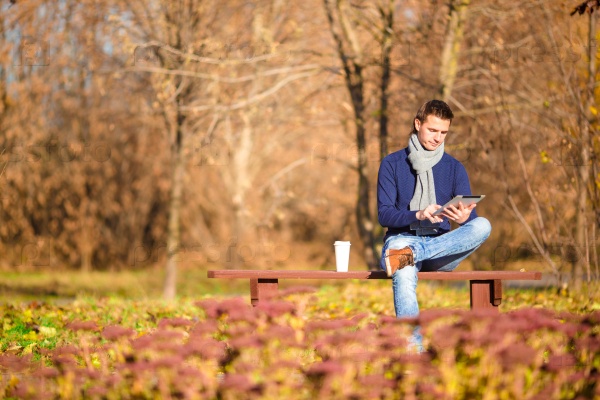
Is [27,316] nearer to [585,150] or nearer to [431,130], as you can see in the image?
[431,130]

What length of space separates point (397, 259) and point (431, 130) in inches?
32.6

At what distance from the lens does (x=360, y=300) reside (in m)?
8.03

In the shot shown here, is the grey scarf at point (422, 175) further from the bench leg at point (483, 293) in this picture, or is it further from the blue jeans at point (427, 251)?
the bench leg at point (483, 293)

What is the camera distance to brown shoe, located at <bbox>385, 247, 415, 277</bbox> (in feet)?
14.3

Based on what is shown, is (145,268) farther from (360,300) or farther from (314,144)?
(360,300)

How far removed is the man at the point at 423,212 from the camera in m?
4.40

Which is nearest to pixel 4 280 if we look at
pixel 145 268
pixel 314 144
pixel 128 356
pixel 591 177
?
pixel 145 268

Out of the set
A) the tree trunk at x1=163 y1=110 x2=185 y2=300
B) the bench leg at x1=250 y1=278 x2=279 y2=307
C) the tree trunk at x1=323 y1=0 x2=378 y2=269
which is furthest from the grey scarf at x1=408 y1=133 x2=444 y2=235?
the tree trunk at x1=163 y1=110 x2=185 y2=300

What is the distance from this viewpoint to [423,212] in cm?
442

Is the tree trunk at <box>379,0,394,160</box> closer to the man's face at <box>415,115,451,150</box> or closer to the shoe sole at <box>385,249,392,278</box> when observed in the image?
the man's face at <box>415,115,451,150</box>

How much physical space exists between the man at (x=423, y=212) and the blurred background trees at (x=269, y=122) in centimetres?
232

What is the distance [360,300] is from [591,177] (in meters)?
2.49

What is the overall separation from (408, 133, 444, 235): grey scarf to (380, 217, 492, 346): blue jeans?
0.15 metres

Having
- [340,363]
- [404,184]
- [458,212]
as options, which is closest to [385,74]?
[404,184]
